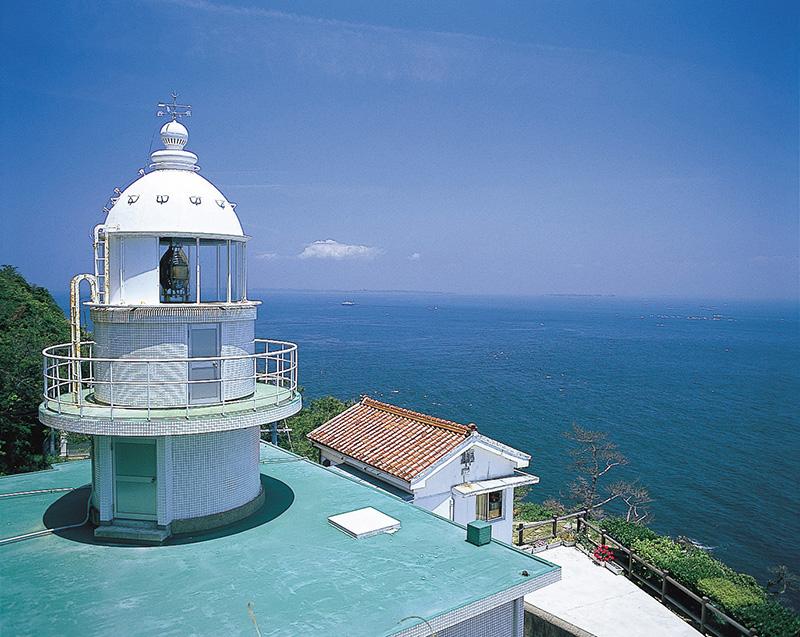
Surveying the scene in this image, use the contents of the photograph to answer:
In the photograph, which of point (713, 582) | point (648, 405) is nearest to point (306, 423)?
point (713, 582)

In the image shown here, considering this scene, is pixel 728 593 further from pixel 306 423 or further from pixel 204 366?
pixel 306 423

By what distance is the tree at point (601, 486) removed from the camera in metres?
30.2

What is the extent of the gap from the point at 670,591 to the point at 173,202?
639 inches

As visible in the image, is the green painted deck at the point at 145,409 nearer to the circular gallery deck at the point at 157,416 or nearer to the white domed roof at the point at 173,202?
the circular gallery deck at the point at 157,416

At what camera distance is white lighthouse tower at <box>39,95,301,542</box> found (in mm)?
10328

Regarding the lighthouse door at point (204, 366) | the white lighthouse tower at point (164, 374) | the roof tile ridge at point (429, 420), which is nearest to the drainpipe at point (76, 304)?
the white lighthouse tower at point (164, 374)

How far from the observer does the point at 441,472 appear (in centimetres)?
1504

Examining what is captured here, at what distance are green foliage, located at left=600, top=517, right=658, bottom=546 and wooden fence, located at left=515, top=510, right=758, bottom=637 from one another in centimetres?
17

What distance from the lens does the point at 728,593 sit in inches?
608

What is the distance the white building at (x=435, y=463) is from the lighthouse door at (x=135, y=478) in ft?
20.1

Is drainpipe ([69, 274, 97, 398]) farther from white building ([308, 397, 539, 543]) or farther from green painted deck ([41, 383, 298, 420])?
white building ([308, 397, 539, 543])

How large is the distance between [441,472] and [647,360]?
99.4 m

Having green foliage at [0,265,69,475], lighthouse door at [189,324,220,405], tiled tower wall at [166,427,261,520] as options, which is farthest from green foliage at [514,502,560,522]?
green foliage at [0,265,69,475]

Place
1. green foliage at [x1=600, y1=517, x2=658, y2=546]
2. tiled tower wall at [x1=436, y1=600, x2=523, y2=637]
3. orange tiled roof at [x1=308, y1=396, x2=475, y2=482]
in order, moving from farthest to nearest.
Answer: green foliage at [x1=600, y1=517, x2=658, y2=546]
orange tiled roof at [x1=308, y1=396, x2=475, y2=482]
tiled tower wall at [x1=436, y1=600, x2=523, y2=637]
